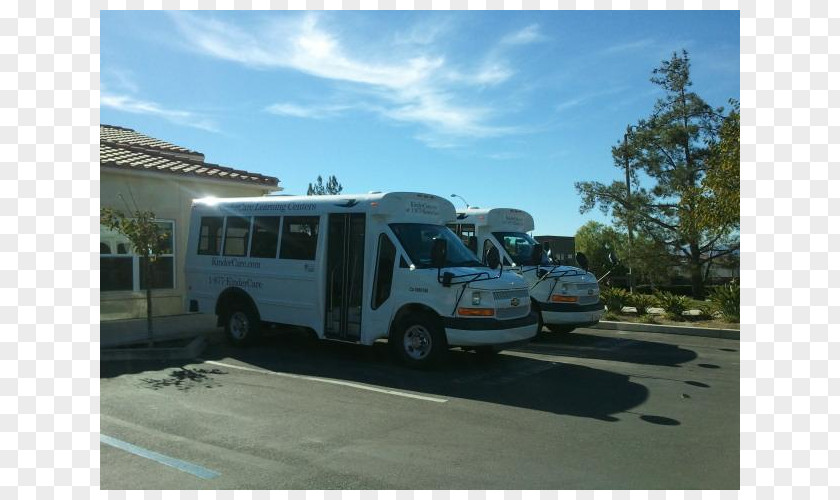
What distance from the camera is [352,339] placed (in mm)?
10406

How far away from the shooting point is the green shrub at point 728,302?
567 inches

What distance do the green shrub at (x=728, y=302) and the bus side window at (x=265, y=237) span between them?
10076mm

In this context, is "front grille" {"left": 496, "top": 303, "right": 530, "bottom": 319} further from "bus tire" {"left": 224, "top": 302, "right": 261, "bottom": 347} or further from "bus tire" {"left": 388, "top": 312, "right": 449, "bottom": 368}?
"bus tire" {"left": 224, "top": 302, "right": 261, "bottom": 347}

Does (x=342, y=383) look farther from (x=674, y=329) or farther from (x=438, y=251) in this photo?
(x=674, y=329)

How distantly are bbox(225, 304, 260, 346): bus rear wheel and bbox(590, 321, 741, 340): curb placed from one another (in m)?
7.37

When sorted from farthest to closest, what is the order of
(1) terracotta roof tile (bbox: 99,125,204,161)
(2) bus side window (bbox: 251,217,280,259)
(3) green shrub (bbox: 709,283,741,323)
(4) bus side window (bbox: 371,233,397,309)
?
(1) terracotta roof tile (bbox: 99,125,204,161), (3) green shrub (bbox: 709,283,741,323), (2) bus side window (bbox: 251,217,280,259), (4) bus side window (bbox: 371,233,397,309)

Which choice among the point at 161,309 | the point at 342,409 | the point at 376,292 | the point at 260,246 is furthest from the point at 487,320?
the point at 161,309

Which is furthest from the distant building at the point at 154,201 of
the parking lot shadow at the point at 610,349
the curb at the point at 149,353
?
the parking lot shadow at the point at 610,349

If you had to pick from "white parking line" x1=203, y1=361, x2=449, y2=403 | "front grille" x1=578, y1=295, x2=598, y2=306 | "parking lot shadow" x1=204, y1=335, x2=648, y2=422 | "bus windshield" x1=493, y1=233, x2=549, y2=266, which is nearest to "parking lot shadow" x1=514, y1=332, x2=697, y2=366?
"front grille" x1=578, y1=295, x2=598, y2=306

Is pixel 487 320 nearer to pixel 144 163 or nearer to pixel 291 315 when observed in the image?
pixel 291 315

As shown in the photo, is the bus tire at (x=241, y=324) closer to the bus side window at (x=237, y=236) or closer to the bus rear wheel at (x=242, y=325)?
the bus rear wheel at (x=242, y=325)

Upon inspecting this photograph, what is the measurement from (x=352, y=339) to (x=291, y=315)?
4.54 ft

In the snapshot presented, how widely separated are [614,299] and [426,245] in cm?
786

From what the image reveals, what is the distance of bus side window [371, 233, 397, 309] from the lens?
32.7 feet
